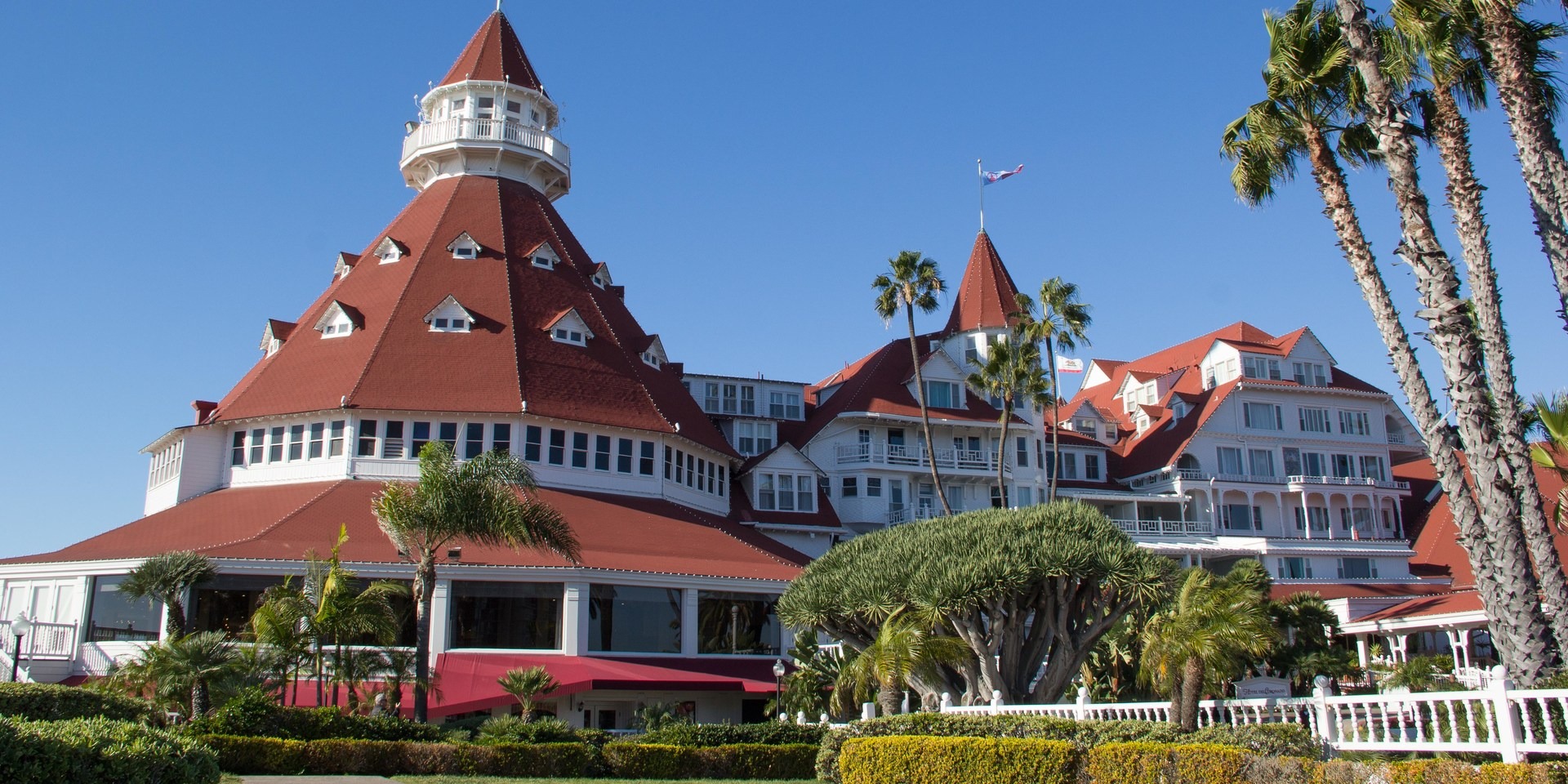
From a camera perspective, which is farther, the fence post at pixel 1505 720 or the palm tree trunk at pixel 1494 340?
the palm tree trunk at pixel 1494 340

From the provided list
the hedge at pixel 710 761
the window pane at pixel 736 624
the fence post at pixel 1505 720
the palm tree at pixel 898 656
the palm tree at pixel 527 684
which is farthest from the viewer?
the window pane at pixel 736 624

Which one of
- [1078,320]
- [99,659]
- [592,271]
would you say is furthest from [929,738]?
[1078,320]

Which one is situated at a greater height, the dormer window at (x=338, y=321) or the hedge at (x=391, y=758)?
the dormer window at (x=338, y=321)

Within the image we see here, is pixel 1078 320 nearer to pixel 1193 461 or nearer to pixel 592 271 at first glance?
pixel 1193 461

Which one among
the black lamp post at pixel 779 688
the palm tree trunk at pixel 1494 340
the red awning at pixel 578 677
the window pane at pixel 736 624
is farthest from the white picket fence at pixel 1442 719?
the window pane at pixel 736 624

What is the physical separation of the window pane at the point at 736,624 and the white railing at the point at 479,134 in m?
23.6

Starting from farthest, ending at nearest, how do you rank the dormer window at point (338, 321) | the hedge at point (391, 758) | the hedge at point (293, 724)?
the dormer window at point (338, 321) → the hedge at point (293, 724) → the hedge at point (391, 758)

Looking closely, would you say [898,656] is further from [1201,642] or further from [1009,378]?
[1009,378]

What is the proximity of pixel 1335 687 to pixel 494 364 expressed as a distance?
93.1 feet

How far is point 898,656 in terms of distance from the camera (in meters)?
23.4

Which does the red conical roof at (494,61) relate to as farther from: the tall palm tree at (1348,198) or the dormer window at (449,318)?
the tall palm tree at (1348,198)

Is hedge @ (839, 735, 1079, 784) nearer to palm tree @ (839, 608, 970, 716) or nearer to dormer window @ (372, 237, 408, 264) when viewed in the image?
palm tree @ (839, 608, 970, 716)

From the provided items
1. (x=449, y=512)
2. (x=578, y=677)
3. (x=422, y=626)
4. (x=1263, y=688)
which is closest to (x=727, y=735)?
(x=422, y=626)

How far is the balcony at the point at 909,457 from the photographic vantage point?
54.8m
